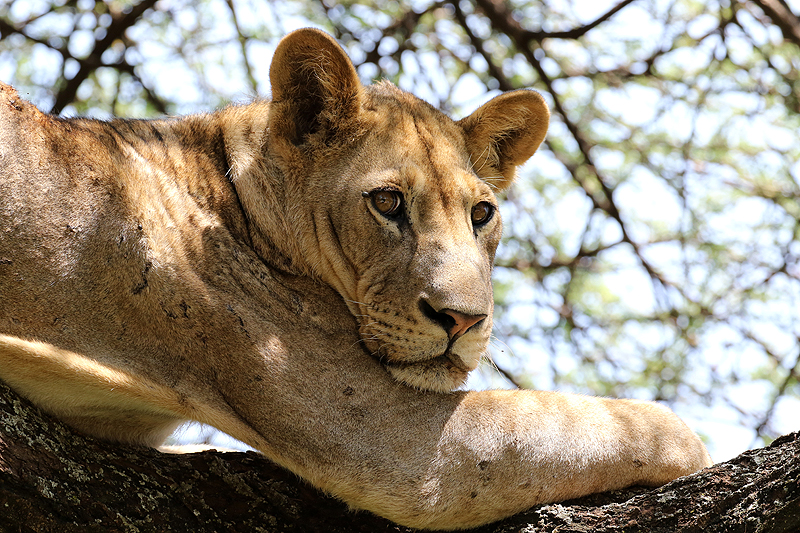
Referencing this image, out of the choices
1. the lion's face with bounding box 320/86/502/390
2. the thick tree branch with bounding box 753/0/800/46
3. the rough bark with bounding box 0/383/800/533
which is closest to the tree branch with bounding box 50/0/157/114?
the lion's face with bounding box 320/86/502/390

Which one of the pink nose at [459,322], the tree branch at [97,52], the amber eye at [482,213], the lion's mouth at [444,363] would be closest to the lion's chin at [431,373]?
the lion's mouth at [444,363]

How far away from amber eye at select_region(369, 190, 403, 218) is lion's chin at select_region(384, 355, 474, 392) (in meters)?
0.79

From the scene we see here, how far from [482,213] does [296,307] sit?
1.21 metres

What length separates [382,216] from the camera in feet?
13.4

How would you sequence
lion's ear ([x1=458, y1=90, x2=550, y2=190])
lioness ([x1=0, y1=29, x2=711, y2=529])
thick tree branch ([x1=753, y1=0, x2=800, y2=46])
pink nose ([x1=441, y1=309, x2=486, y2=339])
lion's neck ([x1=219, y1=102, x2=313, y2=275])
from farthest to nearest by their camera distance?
thick tree branch ([x1=753, y1=0, x2=800, y2=46]), lion's ear ([x1=458, y1=90, x2=550, y2=190]), lion's neck ([x1=219, y1=102, x2=313, y2=275]), pink nose ([x1=441, y1=309, x2=486, y2=339]), lioness ([x1=0, y1=29, x2=711, y2=529])

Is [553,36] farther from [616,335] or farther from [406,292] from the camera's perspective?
[406,292]

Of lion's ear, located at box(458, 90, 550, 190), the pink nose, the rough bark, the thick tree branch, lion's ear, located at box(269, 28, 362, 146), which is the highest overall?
the thick tree branch

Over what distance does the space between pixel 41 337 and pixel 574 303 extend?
7.33 m

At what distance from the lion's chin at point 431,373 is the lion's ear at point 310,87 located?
1.36 meters

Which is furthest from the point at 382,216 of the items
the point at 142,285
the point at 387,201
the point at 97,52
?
the point at 97,52

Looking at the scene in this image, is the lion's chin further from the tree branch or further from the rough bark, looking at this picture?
the tree branch

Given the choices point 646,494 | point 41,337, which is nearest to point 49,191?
point 41,337

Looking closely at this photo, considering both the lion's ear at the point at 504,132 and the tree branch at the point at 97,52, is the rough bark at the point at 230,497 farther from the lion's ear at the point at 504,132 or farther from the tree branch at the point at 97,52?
the tree branch at the point at 97,52

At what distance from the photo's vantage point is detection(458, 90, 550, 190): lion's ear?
194 inches
